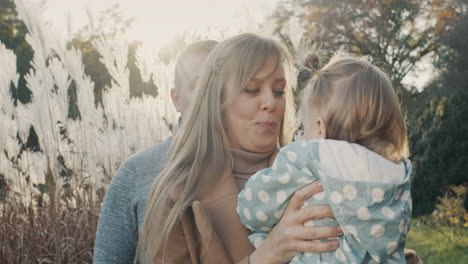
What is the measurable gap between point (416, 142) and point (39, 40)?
7.04 meters

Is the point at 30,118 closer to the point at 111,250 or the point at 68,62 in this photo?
the point at 68,62

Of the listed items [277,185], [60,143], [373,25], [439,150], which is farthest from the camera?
[373,25]

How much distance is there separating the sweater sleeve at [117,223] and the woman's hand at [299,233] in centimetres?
76

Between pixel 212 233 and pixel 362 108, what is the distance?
28.6 inches

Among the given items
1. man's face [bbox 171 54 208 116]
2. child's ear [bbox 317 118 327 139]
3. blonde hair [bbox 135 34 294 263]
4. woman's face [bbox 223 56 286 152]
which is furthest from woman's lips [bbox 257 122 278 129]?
man's face [bbox 171 54 208 116]

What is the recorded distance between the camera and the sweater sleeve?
252cm

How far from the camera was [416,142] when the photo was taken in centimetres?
973

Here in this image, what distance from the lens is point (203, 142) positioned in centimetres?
232

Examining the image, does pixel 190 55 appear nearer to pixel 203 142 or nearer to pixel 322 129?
pixel 203 142

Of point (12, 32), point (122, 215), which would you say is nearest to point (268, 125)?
point (122, 215)

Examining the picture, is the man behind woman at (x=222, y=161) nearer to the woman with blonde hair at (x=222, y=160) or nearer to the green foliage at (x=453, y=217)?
the woman with blonde hair at (x=222, y=160)

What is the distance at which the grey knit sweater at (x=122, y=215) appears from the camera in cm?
252

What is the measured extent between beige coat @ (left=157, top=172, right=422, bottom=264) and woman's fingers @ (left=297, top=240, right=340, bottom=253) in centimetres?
25

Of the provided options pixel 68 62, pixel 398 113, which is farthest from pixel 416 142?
pixel 398 113
